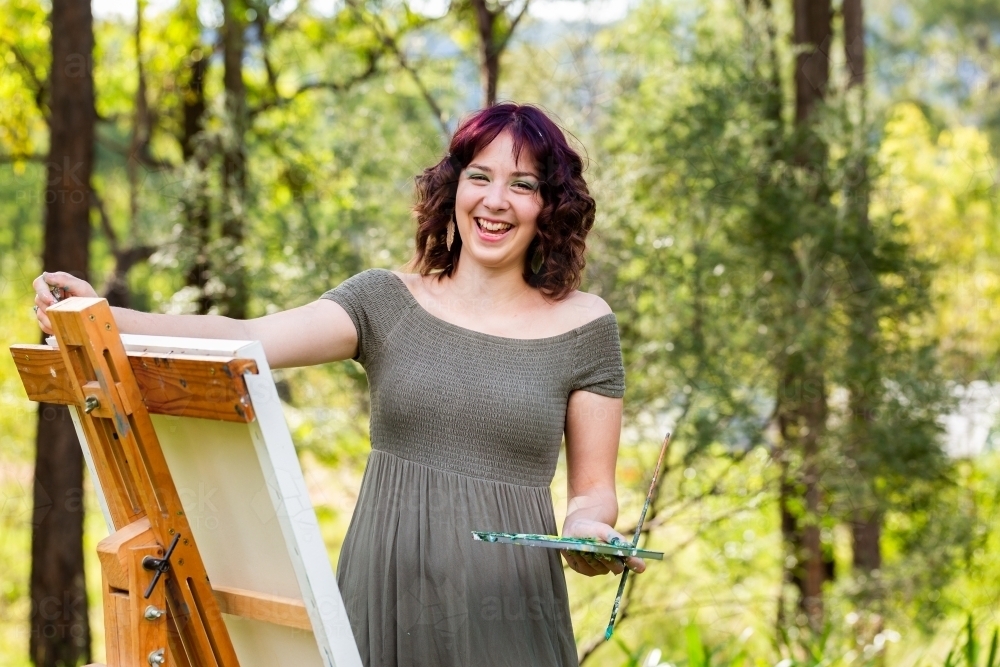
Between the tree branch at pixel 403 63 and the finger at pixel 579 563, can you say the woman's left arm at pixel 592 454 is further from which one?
the tree branch at pixel 403 63

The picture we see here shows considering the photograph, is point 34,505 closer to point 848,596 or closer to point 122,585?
point 848,596

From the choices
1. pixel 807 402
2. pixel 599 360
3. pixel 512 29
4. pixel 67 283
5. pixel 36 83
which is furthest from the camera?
pixel 36 83

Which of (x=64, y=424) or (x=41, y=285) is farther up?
(x=41, y=285)

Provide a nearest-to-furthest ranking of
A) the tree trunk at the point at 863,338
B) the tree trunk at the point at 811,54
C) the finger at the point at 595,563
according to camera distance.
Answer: the finger at the point at 595,563 → the tree trunk at the point at 863,338 → the tree trunk at the point at 811,54

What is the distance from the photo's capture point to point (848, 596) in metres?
5.30

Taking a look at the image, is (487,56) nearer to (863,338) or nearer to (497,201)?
(863,338)

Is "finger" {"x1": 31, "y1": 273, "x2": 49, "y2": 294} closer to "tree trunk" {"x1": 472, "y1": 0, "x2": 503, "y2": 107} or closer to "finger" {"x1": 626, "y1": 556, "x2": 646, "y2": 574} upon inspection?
"finger" {"x1": 626, "y1": 556, "x2": 646, "y2": 574}

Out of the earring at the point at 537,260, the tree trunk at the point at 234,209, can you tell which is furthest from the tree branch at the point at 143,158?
the earring at the point at 537,260

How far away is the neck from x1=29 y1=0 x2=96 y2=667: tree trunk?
3588 millimetres

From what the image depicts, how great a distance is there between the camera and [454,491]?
5.91 feet

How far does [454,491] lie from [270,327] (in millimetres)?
395

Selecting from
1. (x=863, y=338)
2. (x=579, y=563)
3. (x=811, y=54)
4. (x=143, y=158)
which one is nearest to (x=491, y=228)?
(x=579, y=563)

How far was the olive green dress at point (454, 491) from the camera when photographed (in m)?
1.76

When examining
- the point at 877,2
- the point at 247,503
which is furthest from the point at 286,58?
the point at 877,2
